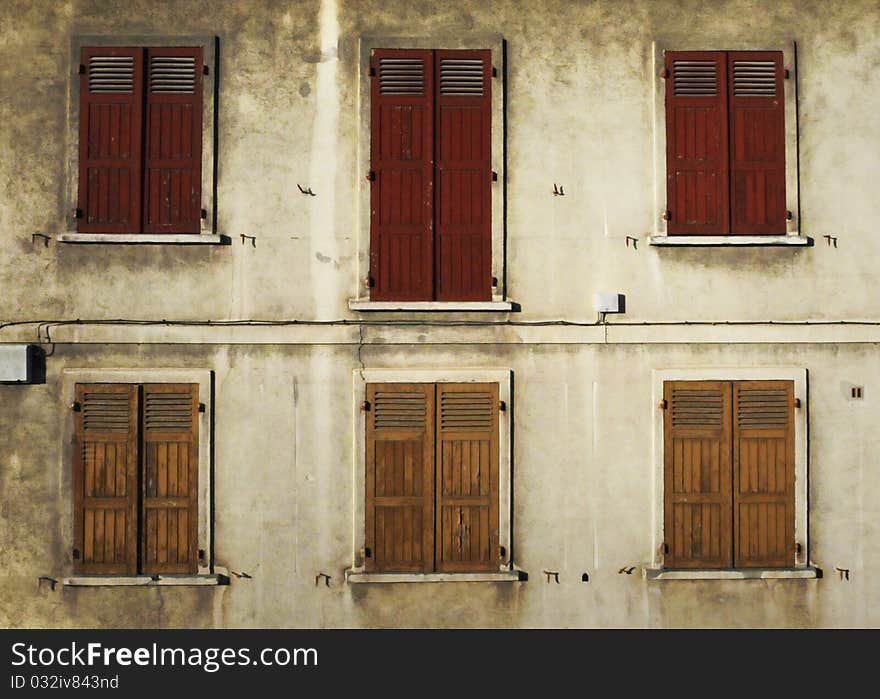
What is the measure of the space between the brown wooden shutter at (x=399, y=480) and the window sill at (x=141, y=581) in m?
1.77

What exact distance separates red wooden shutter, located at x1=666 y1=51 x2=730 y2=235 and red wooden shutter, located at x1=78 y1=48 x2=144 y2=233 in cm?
572

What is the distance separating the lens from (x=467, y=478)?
9977mm

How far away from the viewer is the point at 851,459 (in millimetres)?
10039

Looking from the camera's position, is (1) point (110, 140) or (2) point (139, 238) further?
(1) point (110, 140)

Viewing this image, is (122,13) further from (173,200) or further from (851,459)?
(851,459)

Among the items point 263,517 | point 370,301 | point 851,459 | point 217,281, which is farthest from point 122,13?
point 851,459

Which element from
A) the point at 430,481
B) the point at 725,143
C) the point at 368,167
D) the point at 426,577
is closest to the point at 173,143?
the point at 368,167

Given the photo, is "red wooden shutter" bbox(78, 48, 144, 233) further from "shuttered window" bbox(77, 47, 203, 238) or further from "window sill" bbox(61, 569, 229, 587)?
"window sill" bbox(61, 569, 229, 587)

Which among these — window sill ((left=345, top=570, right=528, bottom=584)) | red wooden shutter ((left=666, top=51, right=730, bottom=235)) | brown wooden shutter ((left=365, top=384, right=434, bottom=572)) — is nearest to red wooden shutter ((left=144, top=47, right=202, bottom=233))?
brown wooden shutter ((left=365, top=384, right=434, bottom=572))

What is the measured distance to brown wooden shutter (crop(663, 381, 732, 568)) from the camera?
10016mm

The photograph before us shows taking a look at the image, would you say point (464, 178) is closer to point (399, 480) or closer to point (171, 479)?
point (399, 480)

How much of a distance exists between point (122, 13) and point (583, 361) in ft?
20.4

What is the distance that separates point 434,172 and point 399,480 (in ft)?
10.9
